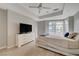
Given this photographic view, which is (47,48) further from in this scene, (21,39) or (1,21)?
(1,21)

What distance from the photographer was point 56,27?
17.8 feet

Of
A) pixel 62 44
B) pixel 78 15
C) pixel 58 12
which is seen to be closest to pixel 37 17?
pixel 58 12

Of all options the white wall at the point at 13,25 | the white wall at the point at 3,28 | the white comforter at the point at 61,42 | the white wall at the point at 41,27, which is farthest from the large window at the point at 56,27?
the white wall at the point at 3,28

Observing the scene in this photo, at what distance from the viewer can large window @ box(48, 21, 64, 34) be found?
17.4 feet

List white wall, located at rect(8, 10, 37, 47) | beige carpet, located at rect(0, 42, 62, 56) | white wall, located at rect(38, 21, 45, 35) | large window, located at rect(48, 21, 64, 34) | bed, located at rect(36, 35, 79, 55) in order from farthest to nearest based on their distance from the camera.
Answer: white wall, located at rect(38, 21, 45, 35), large window, located at rect(48, 21, 64, 34), white wall, located at rect(8, 10, 37, 47), beige carpet, located at rect(0, 42, 62, 56), bed, located at rect(36, 35, 79, 55)

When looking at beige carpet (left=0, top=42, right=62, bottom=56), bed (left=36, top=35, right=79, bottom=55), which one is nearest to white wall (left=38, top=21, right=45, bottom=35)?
bed (left=36, top=35, right=79, bottom=55)

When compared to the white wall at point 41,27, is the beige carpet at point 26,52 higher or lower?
lower

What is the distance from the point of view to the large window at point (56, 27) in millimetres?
5312

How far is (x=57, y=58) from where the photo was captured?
97 centimetres

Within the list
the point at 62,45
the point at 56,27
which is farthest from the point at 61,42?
the point at 56,27

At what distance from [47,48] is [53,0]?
2934 millimetres

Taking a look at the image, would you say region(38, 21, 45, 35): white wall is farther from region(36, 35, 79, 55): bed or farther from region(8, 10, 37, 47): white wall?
region(36, 35, 79, 55): bed

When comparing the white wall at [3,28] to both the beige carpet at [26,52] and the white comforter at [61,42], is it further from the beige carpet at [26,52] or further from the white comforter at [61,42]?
the white comforter at [61,42]

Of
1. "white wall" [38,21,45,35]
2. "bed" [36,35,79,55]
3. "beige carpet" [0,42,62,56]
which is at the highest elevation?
"white wall" [38,21,45,35]
